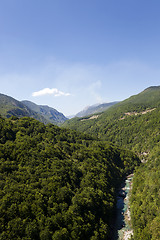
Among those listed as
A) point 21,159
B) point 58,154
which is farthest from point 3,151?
point 58,154

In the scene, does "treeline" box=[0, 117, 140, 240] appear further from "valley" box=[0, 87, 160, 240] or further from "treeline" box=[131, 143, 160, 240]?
"treeline" box=[131, 143, 160, 240]

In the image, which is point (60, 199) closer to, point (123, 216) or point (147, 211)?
point (123, 216)

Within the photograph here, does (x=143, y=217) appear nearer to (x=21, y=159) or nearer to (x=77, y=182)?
(x=77, y=182)

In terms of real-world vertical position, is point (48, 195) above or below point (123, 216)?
above

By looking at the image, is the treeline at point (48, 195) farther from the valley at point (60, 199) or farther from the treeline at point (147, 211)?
the treeline at point (147, 211)

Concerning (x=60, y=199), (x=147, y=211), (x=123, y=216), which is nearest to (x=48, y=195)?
(x=60, y=199)

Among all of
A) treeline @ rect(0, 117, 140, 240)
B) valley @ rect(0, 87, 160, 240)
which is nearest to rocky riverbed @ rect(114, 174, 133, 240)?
valley @ rect(0, 87, 160, 240)

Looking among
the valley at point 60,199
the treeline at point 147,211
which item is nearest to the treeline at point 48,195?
the valley at point 60,199
